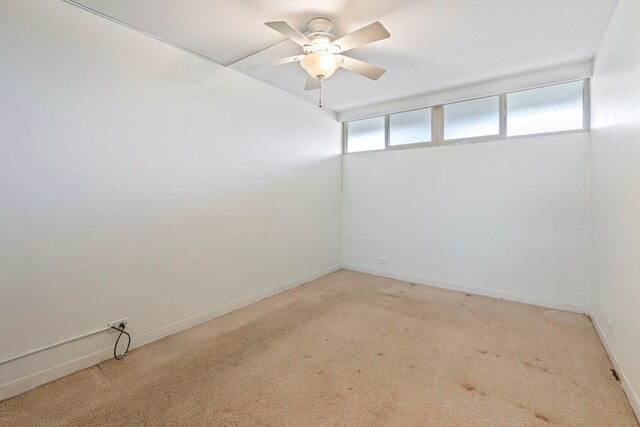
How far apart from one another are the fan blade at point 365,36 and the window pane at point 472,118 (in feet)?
7.42

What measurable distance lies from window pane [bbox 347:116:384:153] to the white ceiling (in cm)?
122

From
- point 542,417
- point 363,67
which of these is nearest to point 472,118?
point 363,67

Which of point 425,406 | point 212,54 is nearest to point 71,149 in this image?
point 212,54

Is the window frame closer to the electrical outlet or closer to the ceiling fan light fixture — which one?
the ceiling fan light fixture

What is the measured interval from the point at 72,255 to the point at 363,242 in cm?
353

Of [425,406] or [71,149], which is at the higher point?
[71,149]

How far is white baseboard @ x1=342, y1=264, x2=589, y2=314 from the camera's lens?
9.85ft

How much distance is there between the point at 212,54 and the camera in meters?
2.69

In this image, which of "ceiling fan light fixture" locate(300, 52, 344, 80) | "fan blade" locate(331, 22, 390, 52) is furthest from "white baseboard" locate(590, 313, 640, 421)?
"ceiling fan light fixture" locate(300, 52, 344, 80)

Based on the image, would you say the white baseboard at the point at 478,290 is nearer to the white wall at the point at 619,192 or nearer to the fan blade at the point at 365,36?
the white wall at the point at 619,192

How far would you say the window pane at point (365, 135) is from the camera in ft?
14.4


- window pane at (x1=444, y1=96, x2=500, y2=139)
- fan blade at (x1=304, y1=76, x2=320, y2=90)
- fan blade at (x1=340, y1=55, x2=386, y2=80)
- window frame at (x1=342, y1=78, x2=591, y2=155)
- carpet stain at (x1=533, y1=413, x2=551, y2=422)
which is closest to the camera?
carpet stain at (x1=533, y1=413, x2=551, y2=422)

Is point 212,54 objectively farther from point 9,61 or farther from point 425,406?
point 425,406

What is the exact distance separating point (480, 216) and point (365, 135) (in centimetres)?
208
